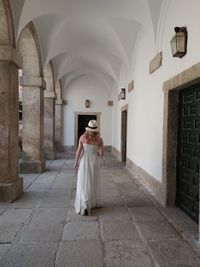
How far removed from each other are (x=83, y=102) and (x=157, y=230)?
1099 cm

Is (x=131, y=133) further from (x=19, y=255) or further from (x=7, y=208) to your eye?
(x=19, y=255)

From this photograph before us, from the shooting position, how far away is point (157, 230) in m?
3.17

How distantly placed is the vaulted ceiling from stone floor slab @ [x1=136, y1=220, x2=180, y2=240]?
130 inches

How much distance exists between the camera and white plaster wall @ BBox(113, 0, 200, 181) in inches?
134

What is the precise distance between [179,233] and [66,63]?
8281mm

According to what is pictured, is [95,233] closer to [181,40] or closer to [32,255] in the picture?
[32,255]

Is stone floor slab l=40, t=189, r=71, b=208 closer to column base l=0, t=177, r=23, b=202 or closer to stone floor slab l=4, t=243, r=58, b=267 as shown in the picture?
column base l=0, t=177, r=23, b=202

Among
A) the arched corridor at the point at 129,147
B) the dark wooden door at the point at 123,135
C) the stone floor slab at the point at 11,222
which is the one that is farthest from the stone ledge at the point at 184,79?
the dark wooden door at the point at 123,135

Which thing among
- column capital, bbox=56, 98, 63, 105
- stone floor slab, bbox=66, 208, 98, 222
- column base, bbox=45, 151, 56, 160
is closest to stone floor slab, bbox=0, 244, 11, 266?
stone floor slab, bbox=66, 208, 98, 222

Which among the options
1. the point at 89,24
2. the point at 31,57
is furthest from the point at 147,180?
the point at 31,57

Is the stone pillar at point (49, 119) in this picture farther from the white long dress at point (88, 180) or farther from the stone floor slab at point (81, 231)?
the stone floor slab at point (81, 231)

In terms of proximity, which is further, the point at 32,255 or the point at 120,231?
the point at 120,231

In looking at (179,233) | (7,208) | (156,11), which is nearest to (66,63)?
(156,11)

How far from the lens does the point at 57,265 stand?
233 cm
